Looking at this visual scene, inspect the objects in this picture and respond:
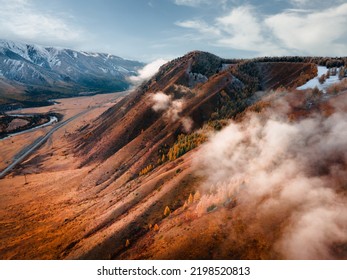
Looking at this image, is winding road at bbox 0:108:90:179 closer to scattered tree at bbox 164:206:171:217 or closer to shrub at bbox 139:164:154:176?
shrub at bbox 139:164:154:176

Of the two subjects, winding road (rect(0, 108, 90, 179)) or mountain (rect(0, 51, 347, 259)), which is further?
winding road (rect(0, 108, 90, 179))

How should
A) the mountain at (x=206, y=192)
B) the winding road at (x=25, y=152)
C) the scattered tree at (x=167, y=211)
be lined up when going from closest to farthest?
the mountain at (x=206, y=192) → the scattered tree at (x=167, y=211) → the winding road at (x=25, y=152)

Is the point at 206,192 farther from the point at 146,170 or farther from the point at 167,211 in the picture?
the point at 146,170

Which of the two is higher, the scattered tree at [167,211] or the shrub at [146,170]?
the shrub at [146,170]

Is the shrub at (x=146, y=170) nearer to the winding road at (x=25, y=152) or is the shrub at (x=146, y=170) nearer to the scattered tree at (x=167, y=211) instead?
the scattered tree at (x=167, y=211)

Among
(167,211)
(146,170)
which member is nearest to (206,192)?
(167,211)

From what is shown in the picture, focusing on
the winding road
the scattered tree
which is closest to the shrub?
the scattered tree

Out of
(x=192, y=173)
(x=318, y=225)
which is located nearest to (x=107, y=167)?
(x=192, y=173)

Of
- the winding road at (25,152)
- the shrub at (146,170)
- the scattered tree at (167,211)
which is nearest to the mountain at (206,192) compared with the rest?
the scattered tree at (167,211)

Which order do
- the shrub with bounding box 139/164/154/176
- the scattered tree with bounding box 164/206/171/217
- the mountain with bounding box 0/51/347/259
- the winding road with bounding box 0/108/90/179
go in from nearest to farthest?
the mountain with bounding box 0/51/347/259 < the scattered tree with bounding box 164/206/171/217 < the shrub with bounding box 139/164/154/176 < the winding road with bounding box 0/108/90/179
